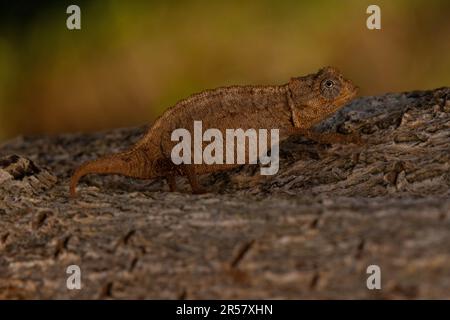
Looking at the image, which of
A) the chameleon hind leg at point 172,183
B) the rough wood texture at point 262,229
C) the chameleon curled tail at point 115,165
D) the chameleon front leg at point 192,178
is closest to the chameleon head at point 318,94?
the rough wood texture at point 262,229

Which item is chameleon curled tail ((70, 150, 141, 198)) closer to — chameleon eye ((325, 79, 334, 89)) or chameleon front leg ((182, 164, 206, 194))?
chameleon front leg ((182, 164, 206, 194))

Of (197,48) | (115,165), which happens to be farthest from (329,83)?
(197,48)

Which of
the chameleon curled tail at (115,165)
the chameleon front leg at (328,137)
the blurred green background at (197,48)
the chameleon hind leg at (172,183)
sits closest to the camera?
the chameleon curled tail at (115,165)

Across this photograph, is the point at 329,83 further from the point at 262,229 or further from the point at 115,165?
the point at 262,229

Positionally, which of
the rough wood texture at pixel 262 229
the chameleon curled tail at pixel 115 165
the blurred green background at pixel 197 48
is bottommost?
the rough wood texture at pixel 262 229

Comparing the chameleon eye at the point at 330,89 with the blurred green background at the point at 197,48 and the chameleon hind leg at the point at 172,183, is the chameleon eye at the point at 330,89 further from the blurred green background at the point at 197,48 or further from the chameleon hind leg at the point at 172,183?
the blurred green background at the point at 197,48
